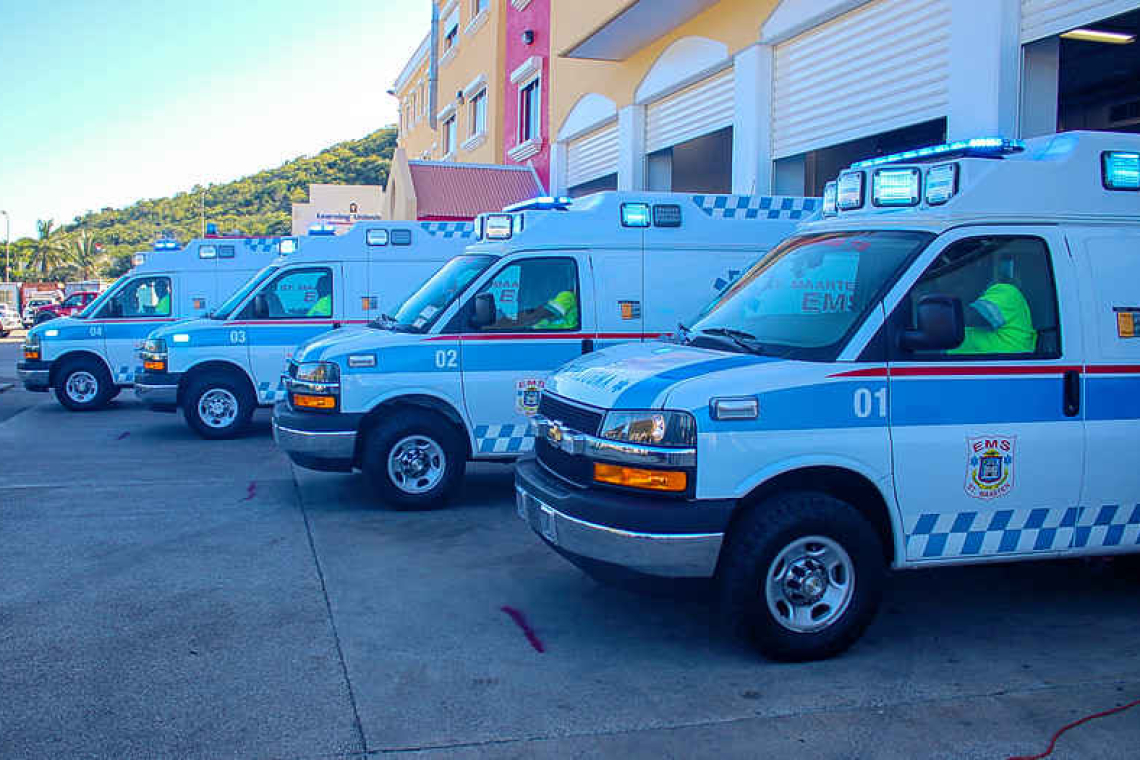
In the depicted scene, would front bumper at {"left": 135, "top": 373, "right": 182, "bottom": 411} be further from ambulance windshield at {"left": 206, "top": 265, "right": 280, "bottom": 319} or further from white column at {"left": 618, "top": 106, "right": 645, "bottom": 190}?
white column at {"left": 618, "top": 106, "right": 645, "bottom": 190}

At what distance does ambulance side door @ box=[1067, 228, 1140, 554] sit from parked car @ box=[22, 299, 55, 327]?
50096 millimetres

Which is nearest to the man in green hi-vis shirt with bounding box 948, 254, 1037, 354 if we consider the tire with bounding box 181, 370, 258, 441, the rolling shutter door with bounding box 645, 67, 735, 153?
the rolling shutter door with bounding box 645, 67, 735, 153

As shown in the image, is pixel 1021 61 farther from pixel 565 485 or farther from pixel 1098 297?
pixel 565 485

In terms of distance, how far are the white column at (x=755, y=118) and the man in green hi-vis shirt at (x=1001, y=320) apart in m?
7.89

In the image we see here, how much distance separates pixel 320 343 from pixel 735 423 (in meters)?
4.77

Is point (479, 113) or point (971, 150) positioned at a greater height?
point (479, 113)

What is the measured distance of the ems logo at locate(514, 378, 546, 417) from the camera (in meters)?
8.15

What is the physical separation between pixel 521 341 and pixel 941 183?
3.82 m

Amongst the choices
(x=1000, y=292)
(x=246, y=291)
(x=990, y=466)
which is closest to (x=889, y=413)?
(x=990, y=466)

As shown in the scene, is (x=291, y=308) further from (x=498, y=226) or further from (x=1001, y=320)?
(x=1001, y=320)

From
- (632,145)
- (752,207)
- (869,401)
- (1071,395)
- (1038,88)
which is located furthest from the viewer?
(632,145)

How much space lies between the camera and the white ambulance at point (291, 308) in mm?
11875

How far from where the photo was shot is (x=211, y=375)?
1206 centimetres

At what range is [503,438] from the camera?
323 inches
